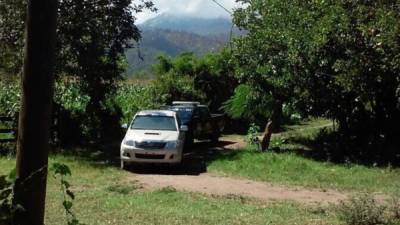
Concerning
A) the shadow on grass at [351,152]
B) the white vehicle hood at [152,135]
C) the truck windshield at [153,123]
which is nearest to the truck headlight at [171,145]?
the white vehicle hood at [152,135]

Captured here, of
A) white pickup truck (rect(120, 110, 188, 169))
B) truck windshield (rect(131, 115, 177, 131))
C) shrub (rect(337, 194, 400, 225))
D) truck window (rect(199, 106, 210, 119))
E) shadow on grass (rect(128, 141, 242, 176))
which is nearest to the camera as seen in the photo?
shrub (rect(337, 194, 400, 225))

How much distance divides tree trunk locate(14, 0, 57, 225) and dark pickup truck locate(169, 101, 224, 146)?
19097 millimetres

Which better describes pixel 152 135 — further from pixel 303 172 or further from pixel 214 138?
pixel 214 138

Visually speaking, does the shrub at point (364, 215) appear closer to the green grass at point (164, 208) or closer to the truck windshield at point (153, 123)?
the green grass at point (164, 208)

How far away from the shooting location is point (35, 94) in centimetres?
391

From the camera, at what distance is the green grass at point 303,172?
15.3 meters

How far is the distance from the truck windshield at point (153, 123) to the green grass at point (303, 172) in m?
1.77

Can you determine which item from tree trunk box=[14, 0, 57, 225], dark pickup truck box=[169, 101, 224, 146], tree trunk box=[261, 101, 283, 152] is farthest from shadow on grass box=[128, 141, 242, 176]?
tree trunk box=[14, 0, 57, 225]

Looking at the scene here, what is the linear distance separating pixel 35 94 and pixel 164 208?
7265mm

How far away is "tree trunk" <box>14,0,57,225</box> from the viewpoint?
12.8 feet

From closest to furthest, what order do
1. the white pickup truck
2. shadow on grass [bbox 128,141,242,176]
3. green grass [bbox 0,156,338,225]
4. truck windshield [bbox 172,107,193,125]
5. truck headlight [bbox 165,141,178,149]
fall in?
green grass [bbox 0,156,338,225] → the white pickup truck → truck headlight [bbox 165,141,178,149] → shadow on grass [bbox 128,141,242,176] → truck windshield [bbox 172,107,193,125]

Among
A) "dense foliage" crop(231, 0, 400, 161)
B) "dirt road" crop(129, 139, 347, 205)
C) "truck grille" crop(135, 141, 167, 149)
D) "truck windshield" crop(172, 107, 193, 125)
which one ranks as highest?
"dense foliage" crop(231, 0, 400, 161)

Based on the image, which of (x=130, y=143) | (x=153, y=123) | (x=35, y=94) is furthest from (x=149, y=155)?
(x=35, y=94)

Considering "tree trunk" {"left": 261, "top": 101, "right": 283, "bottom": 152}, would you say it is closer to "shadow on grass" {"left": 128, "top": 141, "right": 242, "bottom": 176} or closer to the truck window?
"shadow on grass" {"left": 128, "top": 141, "right": 242, "bottom": 176}
